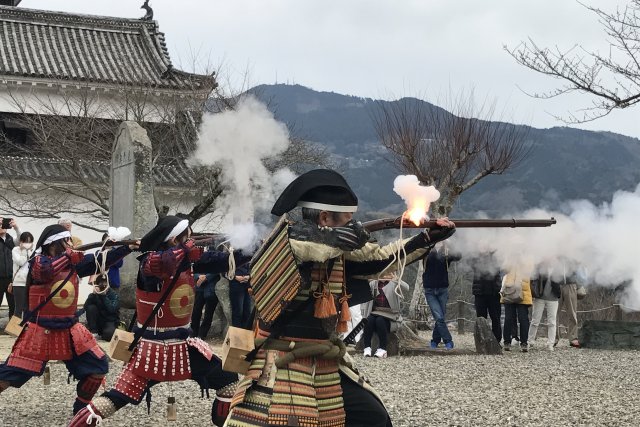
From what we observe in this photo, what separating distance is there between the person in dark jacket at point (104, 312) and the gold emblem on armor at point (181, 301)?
6.50m

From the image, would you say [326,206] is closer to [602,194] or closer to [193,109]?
[193,109]

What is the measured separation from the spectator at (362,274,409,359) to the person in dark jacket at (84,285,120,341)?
375 cm

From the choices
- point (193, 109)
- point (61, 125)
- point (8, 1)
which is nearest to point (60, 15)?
point (8, 1)

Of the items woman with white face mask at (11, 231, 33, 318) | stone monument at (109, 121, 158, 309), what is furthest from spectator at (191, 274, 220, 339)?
woman with white face mask at (11, 231, 33, 318)

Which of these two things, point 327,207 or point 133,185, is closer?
point 327,207

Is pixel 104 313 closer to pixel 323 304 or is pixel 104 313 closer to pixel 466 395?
pixel 466 395

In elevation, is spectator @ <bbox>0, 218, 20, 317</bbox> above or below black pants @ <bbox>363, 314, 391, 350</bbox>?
above

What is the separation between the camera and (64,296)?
25.1ft

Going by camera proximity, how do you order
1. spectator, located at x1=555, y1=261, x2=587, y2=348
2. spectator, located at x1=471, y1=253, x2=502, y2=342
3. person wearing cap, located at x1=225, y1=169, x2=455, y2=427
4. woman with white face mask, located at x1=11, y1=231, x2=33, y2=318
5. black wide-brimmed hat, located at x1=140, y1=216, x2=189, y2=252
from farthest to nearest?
spectator, located at x1=555, y1=261, x2=587, y2=348, woman with white face mask, located at x1=11, y1=231, x2=33, y2=318, spectator, located at x1=471, y1=253, x2=502, y2=342, black wide-brimmed hat, located at x1=140, y1=216, x2=189, y2=252, person wearing cap, located at x1=225, y1=169, x2=455, y2=427

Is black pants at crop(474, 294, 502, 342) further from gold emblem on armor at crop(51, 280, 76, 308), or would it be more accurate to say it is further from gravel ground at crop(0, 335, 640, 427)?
gold emblem on armor at crop(51, 280, 76, 308)

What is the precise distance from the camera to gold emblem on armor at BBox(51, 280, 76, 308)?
7613 mm

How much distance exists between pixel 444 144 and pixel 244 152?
15.5 meters

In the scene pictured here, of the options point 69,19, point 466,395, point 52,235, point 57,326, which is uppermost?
point 69,19

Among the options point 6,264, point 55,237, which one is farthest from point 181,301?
point 6,264
